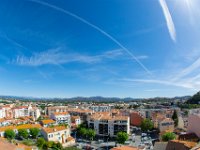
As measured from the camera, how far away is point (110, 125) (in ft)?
103

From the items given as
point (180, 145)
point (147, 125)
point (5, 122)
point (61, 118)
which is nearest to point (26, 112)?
point (5, 122)

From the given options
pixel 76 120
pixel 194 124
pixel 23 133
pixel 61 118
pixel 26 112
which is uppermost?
pixel 194 124

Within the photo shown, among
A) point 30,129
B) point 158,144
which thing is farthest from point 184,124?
point 158,144

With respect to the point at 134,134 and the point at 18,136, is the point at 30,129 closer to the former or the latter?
the point at 18,136

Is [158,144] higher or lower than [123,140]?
higher

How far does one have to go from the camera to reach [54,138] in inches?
1105

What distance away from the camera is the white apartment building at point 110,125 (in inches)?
1219

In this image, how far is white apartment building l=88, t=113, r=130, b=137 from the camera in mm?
30953

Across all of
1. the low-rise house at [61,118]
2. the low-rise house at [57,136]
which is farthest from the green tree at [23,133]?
the low-rise house at [61,118]

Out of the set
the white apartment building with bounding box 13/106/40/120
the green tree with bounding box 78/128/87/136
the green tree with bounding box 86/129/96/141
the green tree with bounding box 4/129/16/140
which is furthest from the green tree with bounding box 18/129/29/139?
the white apartment building with bounding box 13/106/40/120

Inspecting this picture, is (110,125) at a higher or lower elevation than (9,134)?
higher

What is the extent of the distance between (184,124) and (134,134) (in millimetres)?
7554

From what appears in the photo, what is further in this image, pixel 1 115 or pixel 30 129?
pixel 1 115

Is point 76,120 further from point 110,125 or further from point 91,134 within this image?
point 91,134
